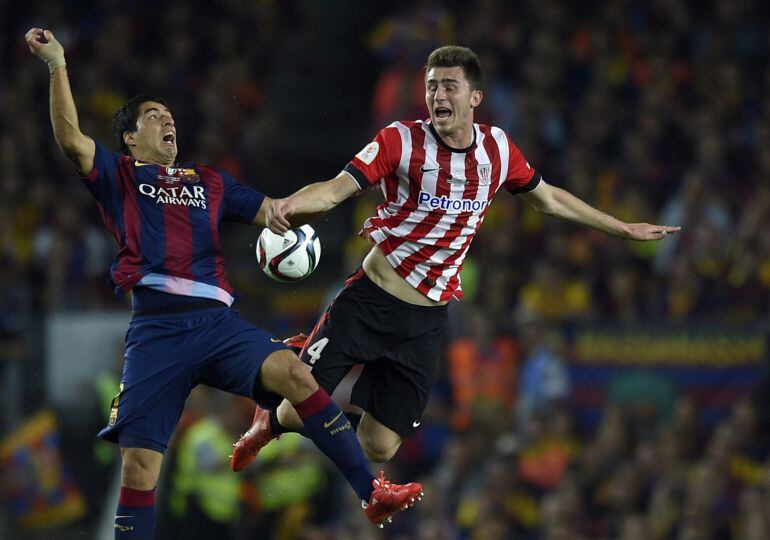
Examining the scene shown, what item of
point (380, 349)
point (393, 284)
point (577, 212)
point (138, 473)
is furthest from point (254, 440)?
point (577, 212)

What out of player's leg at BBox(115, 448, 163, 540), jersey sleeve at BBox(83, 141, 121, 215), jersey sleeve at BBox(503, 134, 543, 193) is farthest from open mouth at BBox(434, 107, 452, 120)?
player's leg at BBox(115, 448, 163, 540)

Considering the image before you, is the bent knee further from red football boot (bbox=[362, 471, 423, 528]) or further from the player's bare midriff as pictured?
the player's bare midriff

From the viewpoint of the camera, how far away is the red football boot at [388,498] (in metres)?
6.33

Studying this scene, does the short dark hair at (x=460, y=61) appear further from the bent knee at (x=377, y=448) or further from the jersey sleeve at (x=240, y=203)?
the bent knee at (x=377, y=448)

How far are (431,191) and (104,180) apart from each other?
1.51 metres

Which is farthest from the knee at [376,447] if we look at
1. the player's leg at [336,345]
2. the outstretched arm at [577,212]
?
the outstretched arm at [577,212]

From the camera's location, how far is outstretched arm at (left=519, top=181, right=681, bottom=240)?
22.9 feet

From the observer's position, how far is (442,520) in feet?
33.2

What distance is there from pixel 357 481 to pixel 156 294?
125 cm

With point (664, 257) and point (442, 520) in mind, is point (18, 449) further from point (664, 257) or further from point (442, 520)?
point (664, 257)

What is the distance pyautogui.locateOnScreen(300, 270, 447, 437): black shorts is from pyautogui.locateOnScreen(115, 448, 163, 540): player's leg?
0.96 m

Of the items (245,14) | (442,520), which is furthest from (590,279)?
(245,14)

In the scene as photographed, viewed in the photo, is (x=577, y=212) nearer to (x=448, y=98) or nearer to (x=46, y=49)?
(x=448, y=98)

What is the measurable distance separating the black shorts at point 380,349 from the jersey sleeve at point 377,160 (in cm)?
66
